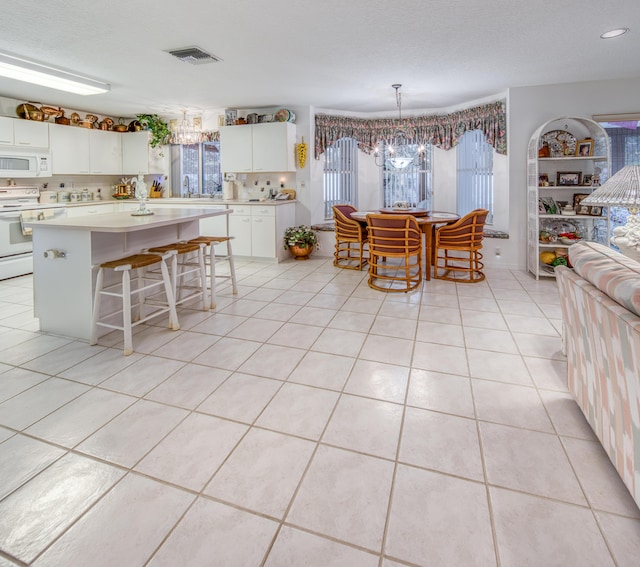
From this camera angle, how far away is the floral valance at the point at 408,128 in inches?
229

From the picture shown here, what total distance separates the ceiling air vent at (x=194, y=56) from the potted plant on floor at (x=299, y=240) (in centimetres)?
270

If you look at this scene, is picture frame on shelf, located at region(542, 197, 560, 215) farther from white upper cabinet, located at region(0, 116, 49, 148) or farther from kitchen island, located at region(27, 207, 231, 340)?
white upper cabinet, located at region(0, 116, 49, 148)

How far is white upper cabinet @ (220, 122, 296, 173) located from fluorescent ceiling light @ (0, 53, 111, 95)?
1.88 metres

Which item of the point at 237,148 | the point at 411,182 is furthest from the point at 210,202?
the point at 411,182

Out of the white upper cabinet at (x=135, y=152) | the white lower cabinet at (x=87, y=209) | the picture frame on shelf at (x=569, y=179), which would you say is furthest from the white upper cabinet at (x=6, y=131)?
the picture frame on shelf at (x=569, y=179)

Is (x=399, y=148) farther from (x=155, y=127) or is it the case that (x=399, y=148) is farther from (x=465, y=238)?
(x=155, y=127)

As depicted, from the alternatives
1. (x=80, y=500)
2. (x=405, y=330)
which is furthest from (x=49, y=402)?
(x=405, y=330)

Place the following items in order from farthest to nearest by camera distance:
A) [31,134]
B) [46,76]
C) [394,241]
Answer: [31,134] < [394,241] < [46,76]

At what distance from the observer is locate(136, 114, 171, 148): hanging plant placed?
6.89 meters

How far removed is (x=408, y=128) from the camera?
642cm

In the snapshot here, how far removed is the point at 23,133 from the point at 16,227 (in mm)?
1396

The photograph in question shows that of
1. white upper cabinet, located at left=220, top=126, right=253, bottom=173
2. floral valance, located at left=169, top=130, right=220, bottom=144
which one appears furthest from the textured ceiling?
floral valance, located at left=169, top=130, right=220, bottom=144

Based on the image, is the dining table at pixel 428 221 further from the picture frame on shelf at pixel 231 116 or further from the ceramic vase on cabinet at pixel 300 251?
the picture frame on shelf at pixel 231 116

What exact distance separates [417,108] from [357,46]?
9.59 ft
